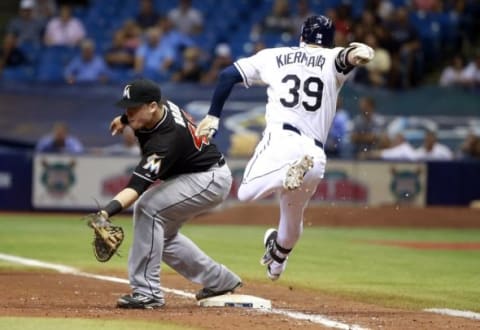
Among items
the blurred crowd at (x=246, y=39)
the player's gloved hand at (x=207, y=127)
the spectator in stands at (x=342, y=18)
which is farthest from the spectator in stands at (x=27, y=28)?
the player's gloved hand at (x=207, y=127)

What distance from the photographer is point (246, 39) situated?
22078 millimetres

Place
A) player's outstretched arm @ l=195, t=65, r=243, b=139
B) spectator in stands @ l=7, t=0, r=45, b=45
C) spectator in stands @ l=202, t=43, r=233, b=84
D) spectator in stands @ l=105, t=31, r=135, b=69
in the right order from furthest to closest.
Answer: spectator in stands @ l=7, t=0, r=45, b=45
spectator in stands @ l=105, t=31, r=135, b=69
spectator in stands @ l=202, t=43, r=233, b=84
player's outstretched arm @ l=195, t=65, r=243, b=139

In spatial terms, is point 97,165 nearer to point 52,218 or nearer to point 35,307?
point 52,218

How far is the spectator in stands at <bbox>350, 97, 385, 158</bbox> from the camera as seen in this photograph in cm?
1973

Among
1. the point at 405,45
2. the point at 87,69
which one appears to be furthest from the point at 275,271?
the point at 405,45

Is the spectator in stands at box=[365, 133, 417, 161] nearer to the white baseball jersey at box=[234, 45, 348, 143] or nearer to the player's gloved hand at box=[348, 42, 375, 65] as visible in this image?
the white baseball jersey at box=[234, 45, 348, 143]

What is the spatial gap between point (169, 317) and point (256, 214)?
11.1 m

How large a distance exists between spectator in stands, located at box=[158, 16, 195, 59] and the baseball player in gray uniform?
41.4 feet

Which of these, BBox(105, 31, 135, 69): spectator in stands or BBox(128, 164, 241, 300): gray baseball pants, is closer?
BBox(128, 164, 241, 300): gray baseball pants

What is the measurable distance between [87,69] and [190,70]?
186cm

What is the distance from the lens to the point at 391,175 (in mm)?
19562

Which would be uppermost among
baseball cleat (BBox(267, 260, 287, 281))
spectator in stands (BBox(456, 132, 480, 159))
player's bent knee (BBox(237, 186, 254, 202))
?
spectator in stands (BBox(456, 132, 480, 159))

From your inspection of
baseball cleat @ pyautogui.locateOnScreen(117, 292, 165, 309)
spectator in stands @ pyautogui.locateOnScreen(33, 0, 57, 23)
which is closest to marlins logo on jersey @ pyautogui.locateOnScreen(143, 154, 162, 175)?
baseball cleat @ pyautogui.locateOnScreen(117, 292, 165, 309)

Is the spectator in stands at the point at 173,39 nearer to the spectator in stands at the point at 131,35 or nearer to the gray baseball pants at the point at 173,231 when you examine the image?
the spectator in stands at the point at 131,35
